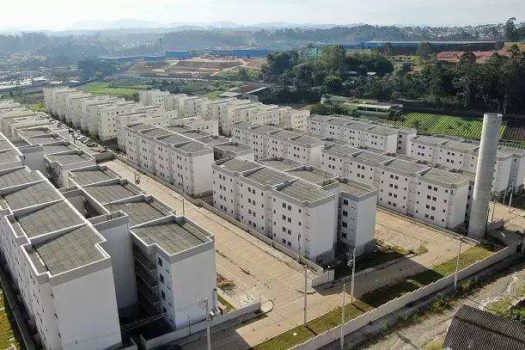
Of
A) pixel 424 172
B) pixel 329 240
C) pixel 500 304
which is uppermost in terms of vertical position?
pixel 424 172

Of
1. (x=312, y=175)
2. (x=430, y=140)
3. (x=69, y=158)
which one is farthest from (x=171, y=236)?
(x=430, y=140)

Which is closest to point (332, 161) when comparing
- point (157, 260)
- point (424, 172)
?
point (424, 172)

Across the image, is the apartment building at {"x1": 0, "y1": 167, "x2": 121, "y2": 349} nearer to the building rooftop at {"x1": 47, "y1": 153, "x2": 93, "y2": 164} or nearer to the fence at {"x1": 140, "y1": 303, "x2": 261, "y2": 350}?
the fence at {"x1": 140, "y1": 303, "x2": 261, "y2": 350}

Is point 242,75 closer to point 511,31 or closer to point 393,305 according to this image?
point 511,31

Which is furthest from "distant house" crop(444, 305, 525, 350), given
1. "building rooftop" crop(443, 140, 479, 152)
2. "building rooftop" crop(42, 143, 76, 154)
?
"building rooftop" crop(42, 143, 76, 154)

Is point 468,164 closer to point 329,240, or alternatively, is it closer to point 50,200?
point 329,240

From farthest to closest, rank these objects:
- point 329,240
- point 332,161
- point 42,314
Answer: point 332,161 → point 329,240 → point 42,314

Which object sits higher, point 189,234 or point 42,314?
point 189,234
